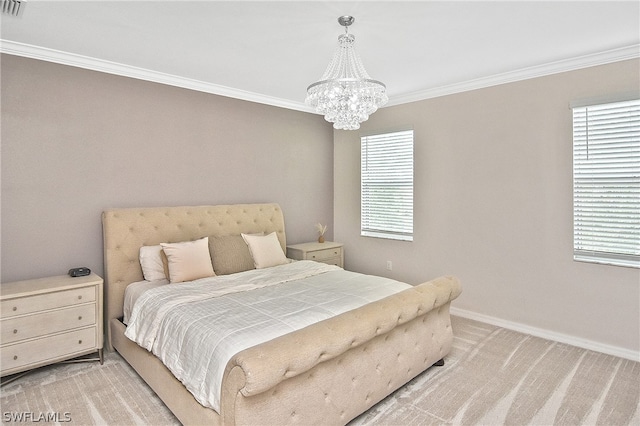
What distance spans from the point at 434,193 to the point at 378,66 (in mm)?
1680

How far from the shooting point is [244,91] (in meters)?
4.24

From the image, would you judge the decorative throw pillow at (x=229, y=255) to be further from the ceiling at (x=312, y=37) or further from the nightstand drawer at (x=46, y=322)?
the ceiling at (x=312, y=37)

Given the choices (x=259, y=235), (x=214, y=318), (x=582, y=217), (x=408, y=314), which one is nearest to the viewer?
(x=214, y=318)

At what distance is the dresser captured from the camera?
255 centimetres

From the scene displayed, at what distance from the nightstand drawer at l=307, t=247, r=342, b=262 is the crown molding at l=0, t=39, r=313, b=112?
78.5 inches

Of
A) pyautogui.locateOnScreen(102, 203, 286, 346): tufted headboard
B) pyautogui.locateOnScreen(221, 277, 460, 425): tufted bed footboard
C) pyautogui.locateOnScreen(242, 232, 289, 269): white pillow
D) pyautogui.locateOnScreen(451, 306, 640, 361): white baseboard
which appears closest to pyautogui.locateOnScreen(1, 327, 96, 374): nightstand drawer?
pyautogui.locateOnScreen(102, 203, 286, 346): tufted headboard

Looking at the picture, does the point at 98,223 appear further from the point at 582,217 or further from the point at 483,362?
the point at 582,217

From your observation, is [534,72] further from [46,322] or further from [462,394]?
[46,322]

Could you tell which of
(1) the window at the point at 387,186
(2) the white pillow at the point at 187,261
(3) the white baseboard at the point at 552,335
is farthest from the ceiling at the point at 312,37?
(3) the white baseboard at the point at 552,335

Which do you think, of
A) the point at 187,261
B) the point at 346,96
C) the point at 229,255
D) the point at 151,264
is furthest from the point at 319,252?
the point at 346,96

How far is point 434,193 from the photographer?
4320 millimetres

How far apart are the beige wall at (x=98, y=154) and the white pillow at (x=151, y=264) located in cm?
41

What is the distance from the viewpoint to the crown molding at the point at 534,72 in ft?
9.93

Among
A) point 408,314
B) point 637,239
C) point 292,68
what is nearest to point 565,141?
point 637,239
